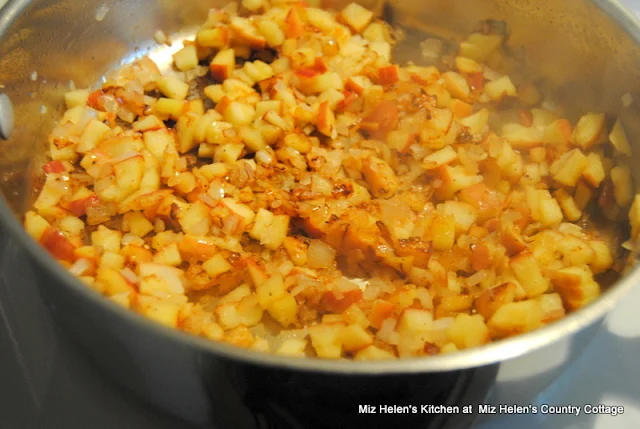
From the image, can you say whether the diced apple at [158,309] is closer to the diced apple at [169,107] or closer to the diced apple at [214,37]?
the diced apple at [169,107]

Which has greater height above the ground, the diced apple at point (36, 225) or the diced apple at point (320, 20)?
the diced apple at point (320, 20)

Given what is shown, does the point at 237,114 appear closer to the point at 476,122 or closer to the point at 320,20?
the point at 320,20

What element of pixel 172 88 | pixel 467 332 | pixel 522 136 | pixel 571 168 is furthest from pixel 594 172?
pixel 172 88

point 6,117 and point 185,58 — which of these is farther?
point 185,58

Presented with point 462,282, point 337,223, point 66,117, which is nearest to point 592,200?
point 462,282

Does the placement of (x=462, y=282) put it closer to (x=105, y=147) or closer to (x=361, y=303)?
(x=361, y=303)

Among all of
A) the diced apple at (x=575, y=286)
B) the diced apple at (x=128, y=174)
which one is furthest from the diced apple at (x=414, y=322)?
the diced apple at (x=128, y=174)

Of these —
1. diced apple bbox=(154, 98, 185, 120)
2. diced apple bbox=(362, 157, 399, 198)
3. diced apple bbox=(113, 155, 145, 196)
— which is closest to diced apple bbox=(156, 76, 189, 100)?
diced apple bbox=(154, 98, 185, 120)

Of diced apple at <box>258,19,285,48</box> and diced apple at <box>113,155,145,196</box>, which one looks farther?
diced apple at <box>258,19,285,48</box>

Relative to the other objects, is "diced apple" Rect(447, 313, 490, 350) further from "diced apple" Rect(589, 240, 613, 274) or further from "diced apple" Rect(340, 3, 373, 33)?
"diced apple" Rect(340, 3, 373, 33)
